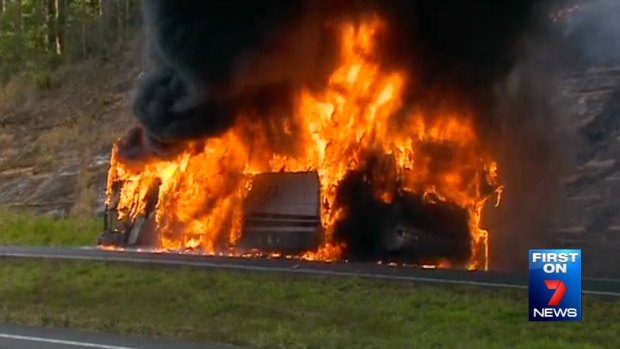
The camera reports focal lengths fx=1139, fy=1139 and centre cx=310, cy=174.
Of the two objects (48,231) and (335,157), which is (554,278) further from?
(48,231)

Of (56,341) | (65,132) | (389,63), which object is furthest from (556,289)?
(65,132)

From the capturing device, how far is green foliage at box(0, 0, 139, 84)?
61750 millimetres

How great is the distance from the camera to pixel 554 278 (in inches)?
391

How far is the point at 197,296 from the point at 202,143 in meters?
12.3

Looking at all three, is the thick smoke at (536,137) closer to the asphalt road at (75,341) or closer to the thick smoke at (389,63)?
the thick smoke at (389,63)

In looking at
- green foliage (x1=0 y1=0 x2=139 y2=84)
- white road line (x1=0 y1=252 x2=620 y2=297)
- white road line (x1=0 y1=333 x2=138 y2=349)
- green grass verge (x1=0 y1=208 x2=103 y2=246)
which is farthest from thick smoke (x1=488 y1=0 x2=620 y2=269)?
green foliage (x1=0 y1=0 x2=139 y2=84)

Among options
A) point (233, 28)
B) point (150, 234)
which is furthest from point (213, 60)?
point (150, 234)

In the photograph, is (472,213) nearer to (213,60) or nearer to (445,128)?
(445,128)

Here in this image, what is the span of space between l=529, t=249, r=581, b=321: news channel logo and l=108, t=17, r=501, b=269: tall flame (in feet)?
56.9

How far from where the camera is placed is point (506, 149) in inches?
1174

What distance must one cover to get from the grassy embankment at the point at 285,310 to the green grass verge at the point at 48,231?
37.4 feet

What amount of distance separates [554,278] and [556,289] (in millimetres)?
114

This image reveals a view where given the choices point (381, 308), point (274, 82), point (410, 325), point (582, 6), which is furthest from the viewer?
point (582, 6)

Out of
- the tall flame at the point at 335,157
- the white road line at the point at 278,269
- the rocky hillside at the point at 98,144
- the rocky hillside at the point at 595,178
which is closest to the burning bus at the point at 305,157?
the tall flame at the point at 335,157
